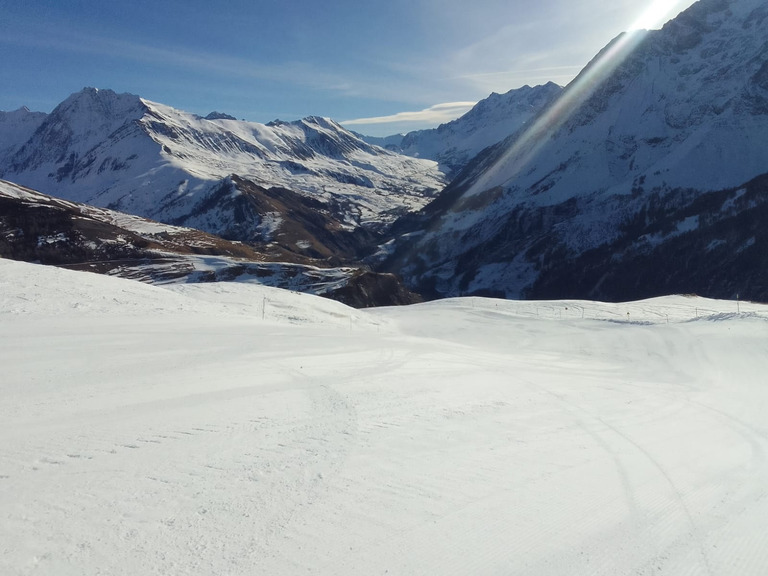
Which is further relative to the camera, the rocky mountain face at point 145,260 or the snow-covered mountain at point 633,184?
the snow-covered mountain at point 633,184

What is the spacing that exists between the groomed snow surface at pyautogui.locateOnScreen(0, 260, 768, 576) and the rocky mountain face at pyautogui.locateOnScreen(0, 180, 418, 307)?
46810 mm

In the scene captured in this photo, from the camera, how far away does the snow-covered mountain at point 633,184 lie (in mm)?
110000

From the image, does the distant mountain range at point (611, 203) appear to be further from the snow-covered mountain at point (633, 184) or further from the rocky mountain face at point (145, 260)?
the rocky mountain face at point (145, 260)

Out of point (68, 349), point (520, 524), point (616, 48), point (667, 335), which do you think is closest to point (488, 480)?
point (520, 524)

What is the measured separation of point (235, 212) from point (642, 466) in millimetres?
177118

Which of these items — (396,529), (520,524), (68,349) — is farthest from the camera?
(68,349)

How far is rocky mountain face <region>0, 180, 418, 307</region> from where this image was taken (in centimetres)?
6259

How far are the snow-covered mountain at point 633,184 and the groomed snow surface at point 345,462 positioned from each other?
10012cm

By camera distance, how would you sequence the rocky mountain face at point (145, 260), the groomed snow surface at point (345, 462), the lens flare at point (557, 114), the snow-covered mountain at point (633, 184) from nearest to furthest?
the groomed snow surface at point (345, 462)
the rocky mountain face at point (145, 260)
the snow-covered mountain at point (633, 184)
the lens flare at point (557, 114)

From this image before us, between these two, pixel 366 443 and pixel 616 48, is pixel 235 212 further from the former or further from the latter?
pixel 366 443

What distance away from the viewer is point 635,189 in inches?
5221

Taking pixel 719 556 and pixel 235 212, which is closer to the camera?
pixel 719 556

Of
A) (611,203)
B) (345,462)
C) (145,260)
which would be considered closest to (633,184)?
(611,203)

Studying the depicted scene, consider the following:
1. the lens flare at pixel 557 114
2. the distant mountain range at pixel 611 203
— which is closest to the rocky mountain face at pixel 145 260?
the distant mountain range at pixel 611 203
